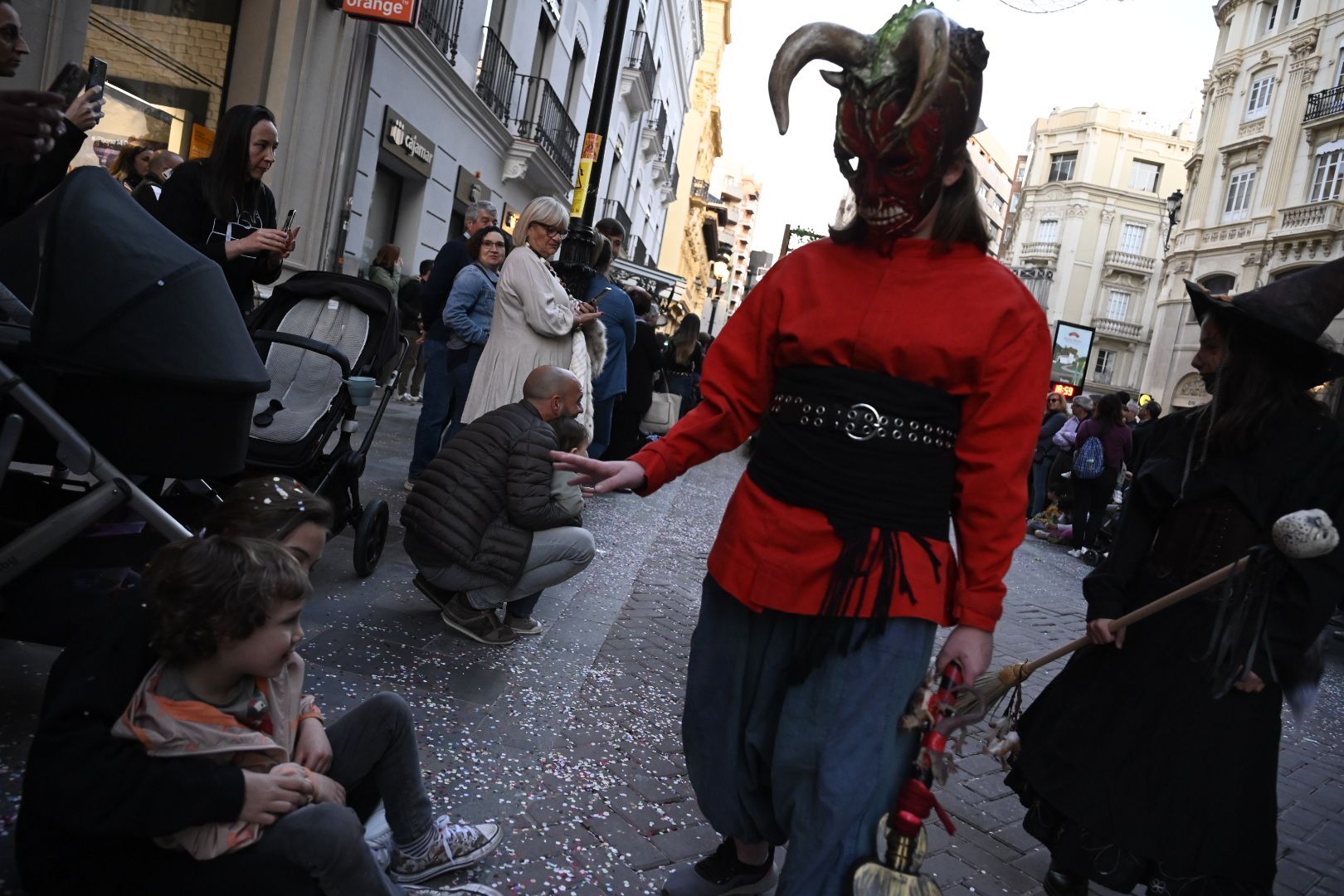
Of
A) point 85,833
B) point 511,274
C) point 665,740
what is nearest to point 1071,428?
point 511,274

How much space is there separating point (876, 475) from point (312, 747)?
1.34 m

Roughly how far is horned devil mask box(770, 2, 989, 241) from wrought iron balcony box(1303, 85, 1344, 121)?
36949 mm

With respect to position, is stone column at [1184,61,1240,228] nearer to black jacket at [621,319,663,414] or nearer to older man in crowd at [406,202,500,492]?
black jacket at [621,319,663,414]

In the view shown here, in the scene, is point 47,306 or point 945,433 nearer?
point 945,433

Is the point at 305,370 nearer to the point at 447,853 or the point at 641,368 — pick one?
the point at 447,853

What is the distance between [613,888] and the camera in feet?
9.23

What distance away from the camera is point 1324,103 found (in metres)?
33.1

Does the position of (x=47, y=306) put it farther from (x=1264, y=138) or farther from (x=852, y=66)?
(x=1264, y=138)

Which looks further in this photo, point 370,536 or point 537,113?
point 537,113

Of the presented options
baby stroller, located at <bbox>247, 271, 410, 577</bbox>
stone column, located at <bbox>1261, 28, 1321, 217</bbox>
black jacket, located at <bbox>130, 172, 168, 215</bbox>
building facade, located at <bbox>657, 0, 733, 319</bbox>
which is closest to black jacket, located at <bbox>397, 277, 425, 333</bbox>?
black jacket, located at <bbox>130, 172, 168, 215</bbox>

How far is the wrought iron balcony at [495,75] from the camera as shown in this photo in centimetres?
1670

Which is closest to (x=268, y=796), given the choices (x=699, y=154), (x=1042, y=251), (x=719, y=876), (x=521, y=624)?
(x=719, y=876)

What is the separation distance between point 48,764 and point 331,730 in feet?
2.30

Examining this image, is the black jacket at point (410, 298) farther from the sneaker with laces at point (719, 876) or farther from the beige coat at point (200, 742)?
the beige coat at point (200, 742)
